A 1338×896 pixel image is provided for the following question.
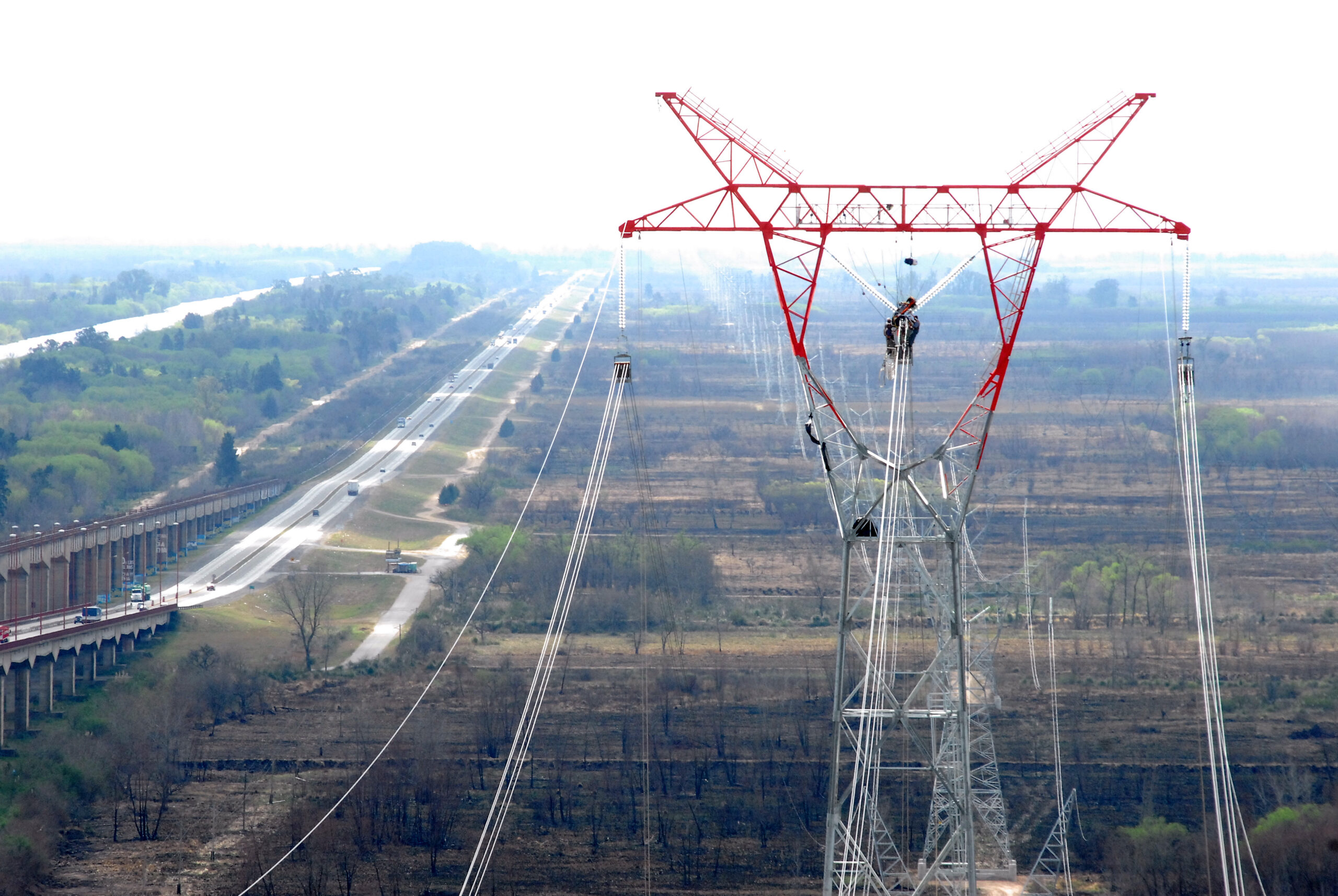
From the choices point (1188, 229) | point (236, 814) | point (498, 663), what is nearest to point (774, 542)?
point (498, 663)

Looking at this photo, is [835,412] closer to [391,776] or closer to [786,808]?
[786,808]

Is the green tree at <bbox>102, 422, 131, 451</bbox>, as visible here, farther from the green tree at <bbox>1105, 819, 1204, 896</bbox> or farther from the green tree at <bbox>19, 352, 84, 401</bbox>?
the green tree at <bbox>1105, 819, 1204, 896</bbox>

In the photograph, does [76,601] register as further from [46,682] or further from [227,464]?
[227,464]

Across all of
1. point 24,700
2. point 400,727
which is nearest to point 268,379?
point 24,700

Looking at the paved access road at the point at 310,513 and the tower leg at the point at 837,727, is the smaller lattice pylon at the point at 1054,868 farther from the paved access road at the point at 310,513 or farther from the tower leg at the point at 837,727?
the paved access road at the point at 310,513

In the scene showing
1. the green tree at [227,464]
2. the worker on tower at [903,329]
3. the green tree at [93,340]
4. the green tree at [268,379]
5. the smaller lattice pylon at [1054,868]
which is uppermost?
the worker on tower at [903,329]

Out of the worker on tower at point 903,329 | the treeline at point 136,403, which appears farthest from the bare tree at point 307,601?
the worker on tower at point 903,329
